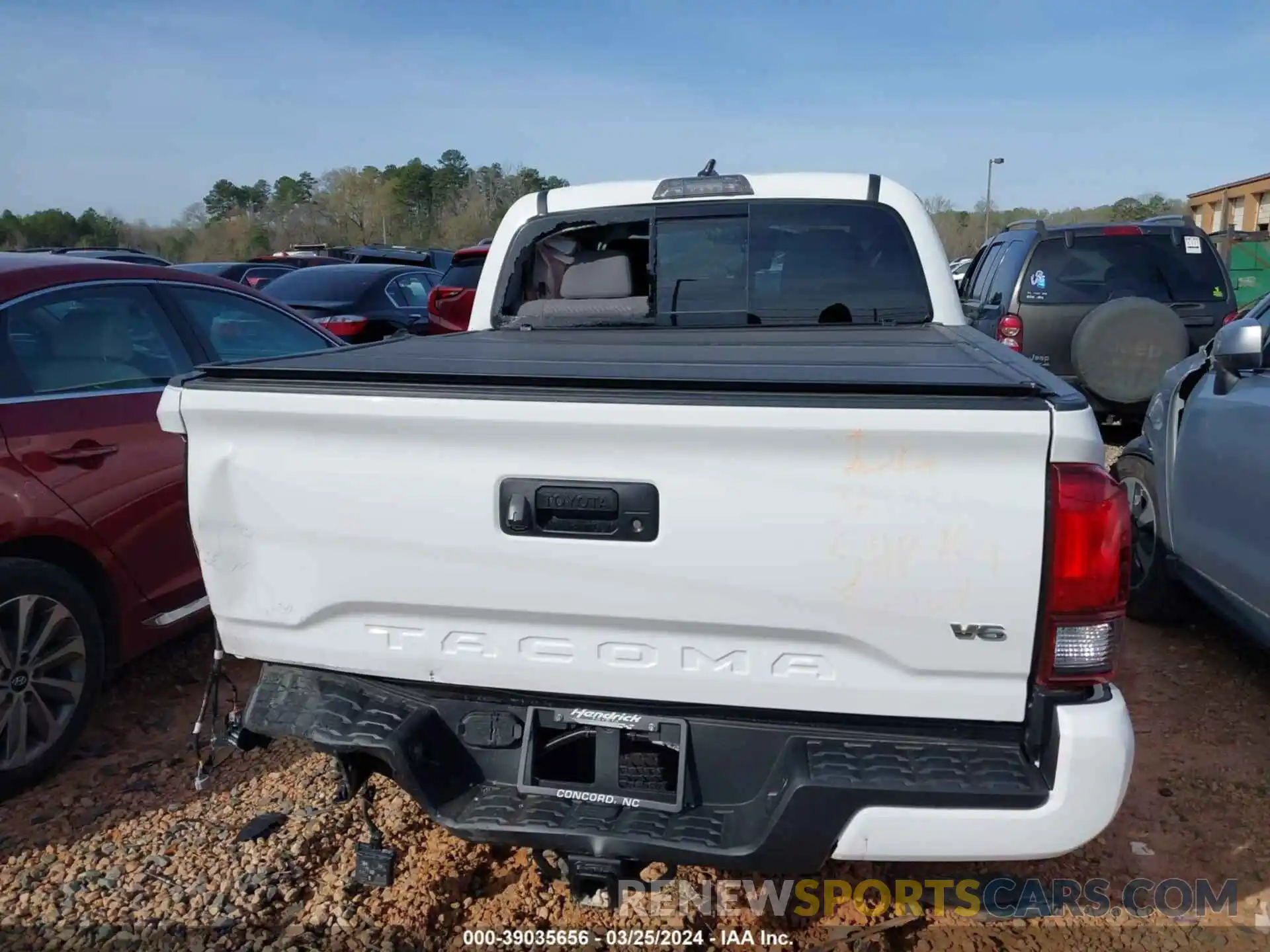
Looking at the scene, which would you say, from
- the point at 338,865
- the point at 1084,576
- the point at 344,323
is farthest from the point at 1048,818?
the point at 344,323

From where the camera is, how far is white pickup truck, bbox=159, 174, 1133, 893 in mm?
1894

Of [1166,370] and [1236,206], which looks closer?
[1166,370]

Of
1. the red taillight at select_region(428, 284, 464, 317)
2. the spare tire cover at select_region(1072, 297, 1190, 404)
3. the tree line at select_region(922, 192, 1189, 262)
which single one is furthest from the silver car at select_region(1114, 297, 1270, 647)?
the tree line at select_region(922, 192, 1189, 262)

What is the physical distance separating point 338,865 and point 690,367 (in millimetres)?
1860

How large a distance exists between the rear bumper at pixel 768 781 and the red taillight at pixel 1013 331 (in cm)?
598

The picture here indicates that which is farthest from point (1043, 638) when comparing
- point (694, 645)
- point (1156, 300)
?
point (1156, 300)

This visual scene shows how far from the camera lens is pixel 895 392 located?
6.29 feet

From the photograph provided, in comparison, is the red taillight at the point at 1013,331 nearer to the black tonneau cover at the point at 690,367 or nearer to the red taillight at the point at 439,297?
the black tonneau cover at the point at 690,367

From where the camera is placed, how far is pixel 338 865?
290 cm

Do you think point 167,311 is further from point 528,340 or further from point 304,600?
point 304,600

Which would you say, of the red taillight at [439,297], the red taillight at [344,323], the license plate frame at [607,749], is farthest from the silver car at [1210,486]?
the red taillight at [344,323]

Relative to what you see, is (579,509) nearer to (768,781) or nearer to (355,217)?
(768,781)

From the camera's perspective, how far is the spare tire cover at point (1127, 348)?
21.6 ft

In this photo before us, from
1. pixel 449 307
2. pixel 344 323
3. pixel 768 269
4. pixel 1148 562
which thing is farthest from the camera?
pixel 449 307
